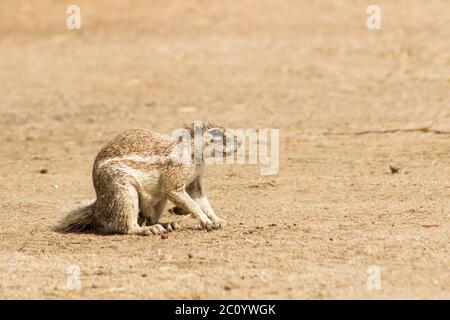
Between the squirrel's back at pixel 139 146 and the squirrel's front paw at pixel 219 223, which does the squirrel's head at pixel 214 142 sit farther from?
the squirrel's front paw at pixel 219 223

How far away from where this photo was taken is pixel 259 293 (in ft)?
20.5

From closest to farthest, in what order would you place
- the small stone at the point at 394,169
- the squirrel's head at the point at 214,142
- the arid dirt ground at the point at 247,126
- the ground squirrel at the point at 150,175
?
the arid dirt ground at the point at 247,126 → the ground squirrel at the point at 150,175 → the squirrel's head at the point at 214,142 → the small stone at the point at 394,169

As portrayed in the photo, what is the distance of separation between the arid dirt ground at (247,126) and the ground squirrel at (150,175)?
0.60 ft

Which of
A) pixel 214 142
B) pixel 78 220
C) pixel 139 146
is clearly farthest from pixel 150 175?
pixel 78 220

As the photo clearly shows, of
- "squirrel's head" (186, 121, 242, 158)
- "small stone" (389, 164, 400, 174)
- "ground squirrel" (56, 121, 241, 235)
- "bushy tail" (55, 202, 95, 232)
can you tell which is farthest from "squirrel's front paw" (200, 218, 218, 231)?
"small stone" (389, 164, 400, 174)

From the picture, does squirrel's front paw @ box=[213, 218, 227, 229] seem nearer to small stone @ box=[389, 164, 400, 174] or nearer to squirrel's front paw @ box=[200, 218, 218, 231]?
squirrel's front paw @ box=[200, 218, 218, 231]

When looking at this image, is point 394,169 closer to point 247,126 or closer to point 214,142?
point 214,142

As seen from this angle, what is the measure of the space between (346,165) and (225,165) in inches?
49.9

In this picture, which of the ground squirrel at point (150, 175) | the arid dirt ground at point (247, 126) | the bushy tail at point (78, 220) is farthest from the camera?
the bushy tail at point (78, 220)

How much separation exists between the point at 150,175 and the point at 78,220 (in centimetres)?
75

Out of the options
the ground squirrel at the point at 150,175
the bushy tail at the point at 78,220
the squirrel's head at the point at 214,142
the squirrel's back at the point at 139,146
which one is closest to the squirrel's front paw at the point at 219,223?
the ground squirrel at the point at 150,175

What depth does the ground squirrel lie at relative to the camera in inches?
313

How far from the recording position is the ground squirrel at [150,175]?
313 inches

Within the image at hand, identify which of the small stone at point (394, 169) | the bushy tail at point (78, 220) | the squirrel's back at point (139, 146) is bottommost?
the bushy tail at point (78, 220)
